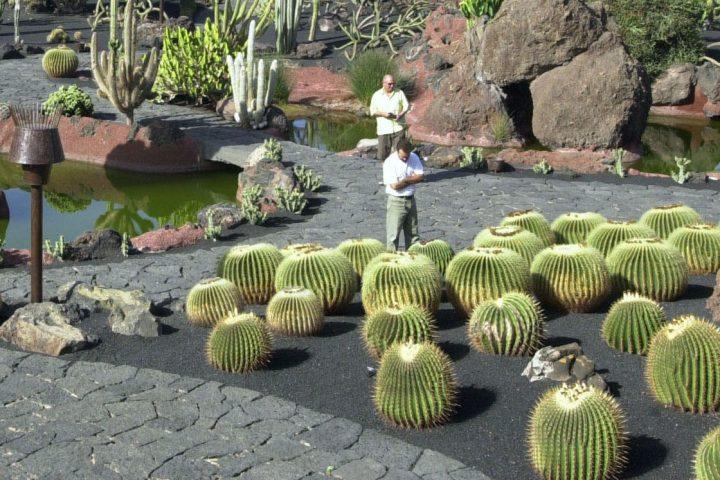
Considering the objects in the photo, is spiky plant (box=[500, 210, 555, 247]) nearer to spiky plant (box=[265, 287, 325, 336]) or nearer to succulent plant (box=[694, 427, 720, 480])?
spiky plant (box=[265, 287, 325, 336])

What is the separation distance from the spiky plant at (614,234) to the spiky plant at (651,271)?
21.5 inches

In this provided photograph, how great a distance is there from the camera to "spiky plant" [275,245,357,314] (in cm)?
904

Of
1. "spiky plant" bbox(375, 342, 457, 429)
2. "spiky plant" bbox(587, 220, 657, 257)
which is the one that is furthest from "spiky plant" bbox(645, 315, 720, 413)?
"spiky plant" bbox(587, 220, 657, 257)

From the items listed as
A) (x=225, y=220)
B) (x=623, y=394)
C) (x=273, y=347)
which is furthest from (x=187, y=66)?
(x=623, y=394)

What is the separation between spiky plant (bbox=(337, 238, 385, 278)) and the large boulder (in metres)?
8.19

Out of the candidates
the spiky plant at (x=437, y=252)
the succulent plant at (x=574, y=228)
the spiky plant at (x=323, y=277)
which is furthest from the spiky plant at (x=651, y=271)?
the spiky plant at (x=323, y=277)

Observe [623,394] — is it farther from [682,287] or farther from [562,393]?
[682,287]

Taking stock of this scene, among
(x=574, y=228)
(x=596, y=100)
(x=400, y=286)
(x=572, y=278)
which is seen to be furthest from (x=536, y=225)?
(x=596, y=100)

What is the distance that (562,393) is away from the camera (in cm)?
646

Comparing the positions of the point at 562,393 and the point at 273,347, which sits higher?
the point at 562,393

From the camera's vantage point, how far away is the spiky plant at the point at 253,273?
9.50 metres

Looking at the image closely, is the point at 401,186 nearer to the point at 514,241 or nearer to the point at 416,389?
the point at 514,241

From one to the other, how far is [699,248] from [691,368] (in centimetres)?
313

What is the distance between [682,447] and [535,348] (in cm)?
158
